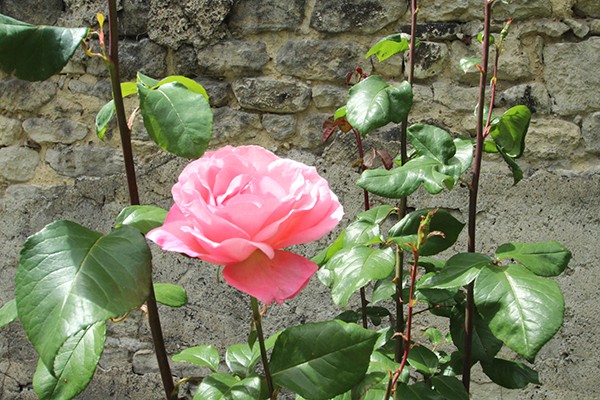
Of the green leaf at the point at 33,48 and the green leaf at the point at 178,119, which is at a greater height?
the green leaf at the point at 33,48

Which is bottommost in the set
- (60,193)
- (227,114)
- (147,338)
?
(147,338)

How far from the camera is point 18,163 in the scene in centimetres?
260

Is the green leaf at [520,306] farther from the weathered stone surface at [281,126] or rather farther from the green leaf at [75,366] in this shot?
the weathered stone surface at [281,126]

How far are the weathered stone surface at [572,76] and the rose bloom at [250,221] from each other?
1774mm

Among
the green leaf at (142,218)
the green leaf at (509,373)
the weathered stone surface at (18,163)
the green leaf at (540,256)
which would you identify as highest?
the green leaf at (142,218)

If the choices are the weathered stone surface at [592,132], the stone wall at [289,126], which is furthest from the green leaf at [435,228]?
the weathered stone surface at [592,132]

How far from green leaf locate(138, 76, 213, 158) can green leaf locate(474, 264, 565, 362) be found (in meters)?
0.46

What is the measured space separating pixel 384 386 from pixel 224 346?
1568 millimetres

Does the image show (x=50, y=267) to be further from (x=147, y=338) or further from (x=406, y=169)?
(x=147, y=338)

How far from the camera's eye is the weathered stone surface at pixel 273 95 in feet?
7.70

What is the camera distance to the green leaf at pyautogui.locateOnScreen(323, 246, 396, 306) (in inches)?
38.9

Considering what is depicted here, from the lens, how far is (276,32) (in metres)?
2.37

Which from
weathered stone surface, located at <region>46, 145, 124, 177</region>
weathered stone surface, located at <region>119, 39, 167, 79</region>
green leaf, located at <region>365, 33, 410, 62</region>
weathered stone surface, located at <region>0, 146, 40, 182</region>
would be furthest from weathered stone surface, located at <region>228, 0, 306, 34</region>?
green leaf, located at <region>365, 33, 410, 62</region>

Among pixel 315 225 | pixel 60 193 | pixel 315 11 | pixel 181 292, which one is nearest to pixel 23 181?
pixel 60 193
